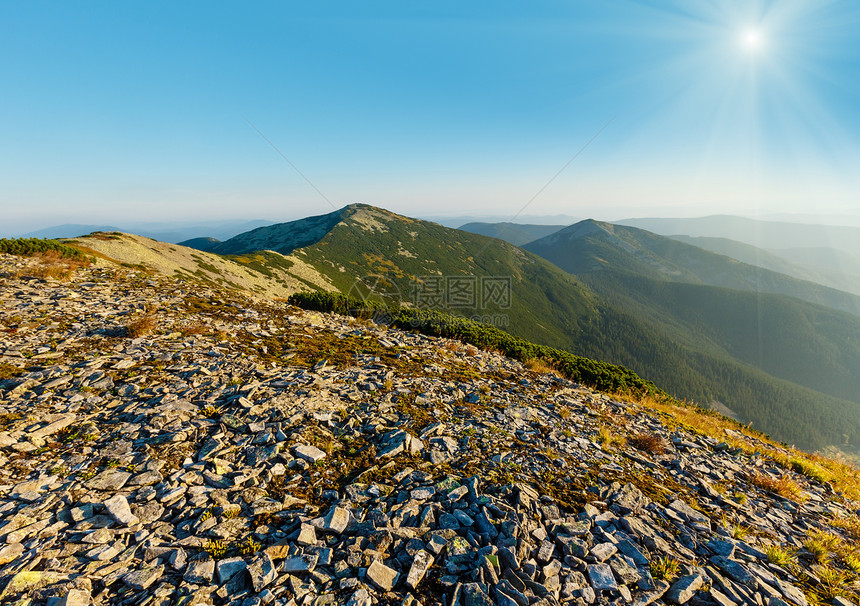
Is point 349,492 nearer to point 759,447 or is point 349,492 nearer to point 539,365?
point 539,365

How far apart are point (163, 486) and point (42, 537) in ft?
4.76

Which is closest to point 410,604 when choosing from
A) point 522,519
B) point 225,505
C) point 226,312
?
point 522,519

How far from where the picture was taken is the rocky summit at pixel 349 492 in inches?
186

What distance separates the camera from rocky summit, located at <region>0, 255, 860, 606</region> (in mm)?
4727

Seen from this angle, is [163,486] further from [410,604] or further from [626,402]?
[626,402]

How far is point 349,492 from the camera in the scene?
642 cm

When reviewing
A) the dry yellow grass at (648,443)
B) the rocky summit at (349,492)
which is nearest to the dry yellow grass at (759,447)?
the rocky summit at (349,492)

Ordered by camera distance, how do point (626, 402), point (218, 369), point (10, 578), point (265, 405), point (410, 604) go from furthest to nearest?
point (626, 402) → point (218, 369) → point (265, 405) → point (410, 604) → point (10, 578)

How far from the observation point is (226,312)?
1658 cm

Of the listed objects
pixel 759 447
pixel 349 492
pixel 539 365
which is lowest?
pixel 759 447

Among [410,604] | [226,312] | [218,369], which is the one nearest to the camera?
[410,604]

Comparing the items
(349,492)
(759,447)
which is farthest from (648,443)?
(349,492)

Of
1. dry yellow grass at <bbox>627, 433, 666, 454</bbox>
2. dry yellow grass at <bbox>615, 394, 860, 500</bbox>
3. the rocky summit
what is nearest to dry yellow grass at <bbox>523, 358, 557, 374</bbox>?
dry yellow grass at <bbox>615, 394, 860, 500</bbox>

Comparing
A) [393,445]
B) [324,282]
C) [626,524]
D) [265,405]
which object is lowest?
[324,282]
